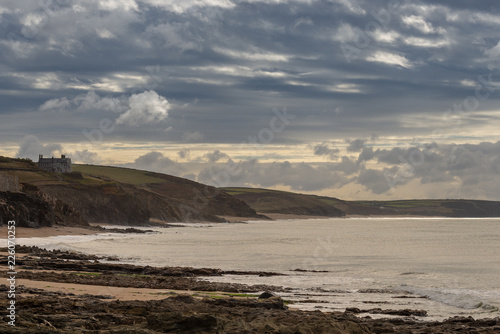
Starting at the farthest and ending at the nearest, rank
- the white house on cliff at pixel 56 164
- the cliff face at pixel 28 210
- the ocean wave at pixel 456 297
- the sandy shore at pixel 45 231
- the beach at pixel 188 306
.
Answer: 1. the white house on cliff at pixel 56 164
2. the cliff face at pixel 28 210
3. the sandy shore at pixel 45 231
4. the ocean wave at pixel 456 297
5. the beach at pixel 188 306

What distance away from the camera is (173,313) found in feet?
47.6

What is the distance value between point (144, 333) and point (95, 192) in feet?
413

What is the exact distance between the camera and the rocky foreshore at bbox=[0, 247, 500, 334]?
46.8 ft

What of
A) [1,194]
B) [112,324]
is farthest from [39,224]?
[112,324]

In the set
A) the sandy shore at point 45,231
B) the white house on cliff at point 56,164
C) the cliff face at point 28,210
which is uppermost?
the white house on cliff at point 56,164

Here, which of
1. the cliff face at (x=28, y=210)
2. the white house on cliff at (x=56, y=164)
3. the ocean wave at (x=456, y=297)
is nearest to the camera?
the ocean wave at (x=456, y=297)

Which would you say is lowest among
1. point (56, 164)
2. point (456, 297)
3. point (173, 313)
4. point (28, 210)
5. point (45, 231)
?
point (45, 231)

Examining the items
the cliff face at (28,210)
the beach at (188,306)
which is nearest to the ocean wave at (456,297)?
the beach at (188,306)

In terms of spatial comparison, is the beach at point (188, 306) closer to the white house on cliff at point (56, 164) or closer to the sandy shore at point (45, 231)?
the sandy shore at point (45, 231)

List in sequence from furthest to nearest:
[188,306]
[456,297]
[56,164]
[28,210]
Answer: [56,164]
[28,210]
[456,297]
[188,306]

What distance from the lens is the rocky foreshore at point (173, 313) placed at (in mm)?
14273

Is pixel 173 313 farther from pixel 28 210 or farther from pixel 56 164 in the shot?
pixel 56 164

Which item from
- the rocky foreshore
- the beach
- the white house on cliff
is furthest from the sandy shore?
the white house on cliff

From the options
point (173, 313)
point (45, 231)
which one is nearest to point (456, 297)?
point (173, 313)
